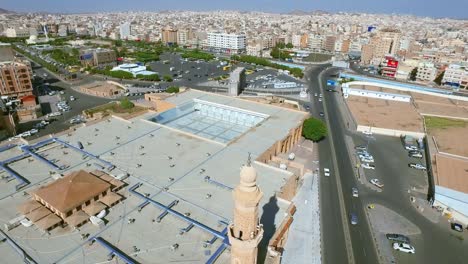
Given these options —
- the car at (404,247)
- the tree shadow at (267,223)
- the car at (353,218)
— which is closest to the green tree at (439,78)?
the car at (353,218)

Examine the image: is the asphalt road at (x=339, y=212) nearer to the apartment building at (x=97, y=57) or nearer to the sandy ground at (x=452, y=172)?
the sandy ground at (x=452, y=172)

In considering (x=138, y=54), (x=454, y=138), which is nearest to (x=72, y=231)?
(x=454, y=138)

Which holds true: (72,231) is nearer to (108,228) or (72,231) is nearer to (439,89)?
(108,228)

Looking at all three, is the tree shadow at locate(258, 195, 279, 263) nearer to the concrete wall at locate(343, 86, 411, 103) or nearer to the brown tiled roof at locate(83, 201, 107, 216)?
the brown tiled roof at locate(83, 201, 107, 216)

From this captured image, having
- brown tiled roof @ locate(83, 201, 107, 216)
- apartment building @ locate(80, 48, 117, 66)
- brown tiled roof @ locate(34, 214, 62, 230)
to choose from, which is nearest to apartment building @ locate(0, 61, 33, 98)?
apartment building @ locate(80, 48, 117, 66)

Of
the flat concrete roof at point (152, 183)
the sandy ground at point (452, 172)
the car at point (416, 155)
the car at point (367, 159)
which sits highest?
the flat concrete roof at point (152, 183)

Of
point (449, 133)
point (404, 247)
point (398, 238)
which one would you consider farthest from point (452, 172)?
point (449, 133)
